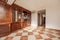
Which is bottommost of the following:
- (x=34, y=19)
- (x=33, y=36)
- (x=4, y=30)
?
(x=33, y=36)

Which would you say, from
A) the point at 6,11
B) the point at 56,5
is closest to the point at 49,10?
the point at 56,5

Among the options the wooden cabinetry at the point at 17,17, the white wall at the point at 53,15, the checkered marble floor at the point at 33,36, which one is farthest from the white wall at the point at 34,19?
the checkered marble floor at the point at 33,36

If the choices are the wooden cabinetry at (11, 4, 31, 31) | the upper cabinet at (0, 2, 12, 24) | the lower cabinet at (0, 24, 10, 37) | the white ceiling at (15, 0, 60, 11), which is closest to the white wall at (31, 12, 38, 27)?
the wooden cabinetry at (11, 4, 31, 31)

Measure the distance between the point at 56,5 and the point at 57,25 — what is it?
1.82 m

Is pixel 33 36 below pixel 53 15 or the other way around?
below

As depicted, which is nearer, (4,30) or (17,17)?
(4,30)

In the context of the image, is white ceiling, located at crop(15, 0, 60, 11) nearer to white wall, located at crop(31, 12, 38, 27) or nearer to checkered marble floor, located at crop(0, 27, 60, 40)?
checkered marble floor, located at crop(0, 27, 60, 40)

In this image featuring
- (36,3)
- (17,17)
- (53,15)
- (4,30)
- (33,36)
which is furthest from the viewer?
(53,15)

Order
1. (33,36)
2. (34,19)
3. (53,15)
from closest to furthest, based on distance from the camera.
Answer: (33,36)
(53,15)
(34,19)

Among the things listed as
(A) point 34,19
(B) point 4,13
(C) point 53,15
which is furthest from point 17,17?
(A) point 34,19

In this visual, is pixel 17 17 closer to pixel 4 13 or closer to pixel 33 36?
pixel 4 13

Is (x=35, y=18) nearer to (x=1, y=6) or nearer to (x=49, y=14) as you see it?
(x=49, y=14)

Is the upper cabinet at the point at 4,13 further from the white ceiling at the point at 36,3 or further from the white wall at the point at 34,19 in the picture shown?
the white wall at the point at 34,19

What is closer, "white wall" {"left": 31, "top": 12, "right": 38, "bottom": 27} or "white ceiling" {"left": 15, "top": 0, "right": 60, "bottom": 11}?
"white ceiling" {"left": 15, "top": 0, "right": 60, "bottom": 11}
